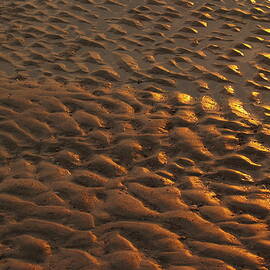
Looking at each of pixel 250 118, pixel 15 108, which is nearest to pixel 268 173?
pixel 250 118

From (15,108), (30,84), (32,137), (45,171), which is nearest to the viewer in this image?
(45,171)

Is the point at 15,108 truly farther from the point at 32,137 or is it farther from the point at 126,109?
the point at 126,109

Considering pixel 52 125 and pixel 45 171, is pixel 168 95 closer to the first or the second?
pixel 52 125

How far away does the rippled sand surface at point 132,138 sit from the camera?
3594 millimetres

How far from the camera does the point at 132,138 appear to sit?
4.75m

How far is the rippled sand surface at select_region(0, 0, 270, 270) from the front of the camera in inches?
141

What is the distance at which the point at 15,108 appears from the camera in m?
4.99

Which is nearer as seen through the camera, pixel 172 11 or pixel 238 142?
pixel 238 142

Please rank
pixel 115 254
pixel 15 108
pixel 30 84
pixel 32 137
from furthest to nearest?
pixel 30 84
pixel 15 108
pixel 32 137
pixel 115 254

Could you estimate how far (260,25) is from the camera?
24.1ft

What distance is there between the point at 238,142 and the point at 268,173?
20.1 inches

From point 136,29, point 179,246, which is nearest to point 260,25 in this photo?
point 136,29

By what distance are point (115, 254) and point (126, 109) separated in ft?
6.62

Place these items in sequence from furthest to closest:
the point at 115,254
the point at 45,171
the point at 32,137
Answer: the point at 32,137
the point at 45,171
the point at 115,254
